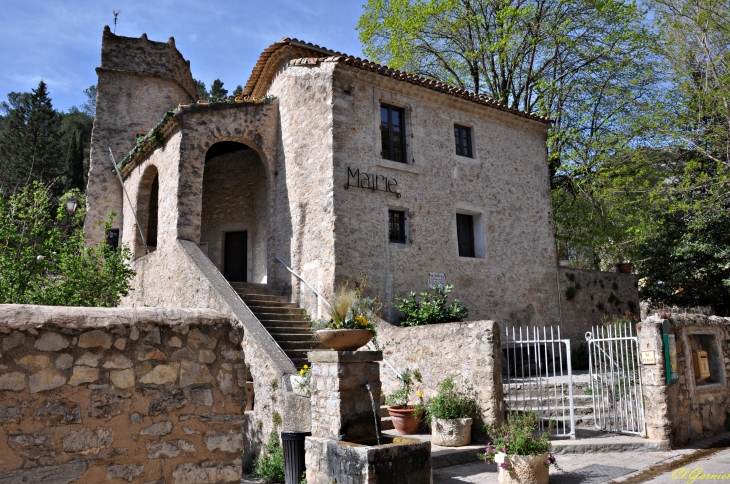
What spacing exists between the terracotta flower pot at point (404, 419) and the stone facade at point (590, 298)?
854 centimetres

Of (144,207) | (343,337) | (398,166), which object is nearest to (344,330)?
(343,337)

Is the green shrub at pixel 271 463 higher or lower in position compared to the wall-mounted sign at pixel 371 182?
lower

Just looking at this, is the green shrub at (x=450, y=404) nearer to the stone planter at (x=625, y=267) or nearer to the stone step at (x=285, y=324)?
the stone step at (x=285, y=324)

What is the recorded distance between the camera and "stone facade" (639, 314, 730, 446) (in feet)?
28.4

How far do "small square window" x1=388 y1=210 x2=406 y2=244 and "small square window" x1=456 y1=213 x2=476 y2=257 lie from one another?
5.83 ft

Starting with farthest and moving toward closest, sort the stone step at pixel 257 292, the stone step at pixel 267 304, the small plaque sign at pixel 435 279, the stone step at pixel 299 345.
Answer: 1. the small plaque sign at pixel 435 279
2. the stone step at pixel 257 292
3. the stone step at pixel 267 304
4. the stone step at pixel 299 345

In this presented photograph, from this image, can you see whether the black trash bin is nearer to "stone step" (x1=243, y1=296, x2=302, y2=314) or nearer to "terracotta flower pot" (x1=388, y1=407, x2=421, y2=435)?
"terracotta flower pot" (x1=388, y1=407, x2=421, y2=435)

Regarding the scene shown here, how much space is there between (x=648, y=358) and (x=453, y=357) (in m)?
3.08

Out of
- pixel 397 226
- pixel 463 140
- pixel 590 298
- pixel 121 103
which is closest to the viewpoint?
pixel 397 226

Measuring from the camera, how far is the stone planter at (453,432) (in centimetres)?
831

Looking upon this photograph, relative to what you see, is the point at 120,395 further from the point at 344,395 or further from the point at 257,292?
the point at 257,292

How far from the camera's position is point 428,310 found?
12.1m

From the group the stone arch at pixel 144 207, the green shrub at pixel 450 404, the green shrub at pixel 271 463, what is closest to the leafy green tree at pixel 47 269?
the stone arch at pixel 144 207

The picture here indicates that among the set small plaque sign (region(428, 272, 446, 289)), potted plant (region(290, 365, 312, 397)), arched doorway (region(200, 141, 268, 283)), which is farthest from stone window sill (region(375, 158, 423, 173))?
potted plant (region(290, 365, 312, 397))
